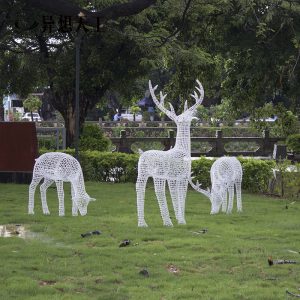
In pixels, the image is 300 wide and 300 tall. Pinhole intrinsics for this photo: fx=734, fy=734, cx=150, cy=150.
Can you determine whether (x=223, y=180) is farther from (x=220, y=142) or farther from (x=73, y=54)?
(x=220, y=142)

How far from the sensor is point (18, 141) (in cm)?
1855

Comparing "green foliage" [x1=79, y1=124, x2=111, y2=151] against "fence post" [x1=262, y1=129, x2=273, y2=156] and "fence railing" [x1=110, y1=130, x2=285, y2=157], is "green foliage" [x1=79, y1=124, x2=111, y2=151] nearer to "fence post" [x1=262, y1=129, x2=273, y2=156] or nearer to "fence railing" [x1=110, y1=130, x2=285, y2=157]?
"fence railing" [x1=110, y1=130, x2=285, y2=157]

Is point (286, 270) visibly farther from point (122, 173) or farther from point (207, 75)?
point (207, 75)

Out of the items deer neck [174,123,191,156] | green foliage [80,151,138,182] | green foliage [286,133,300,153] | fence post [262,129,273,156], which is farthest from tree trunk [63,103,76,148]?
deer neck [174,123,191,156]

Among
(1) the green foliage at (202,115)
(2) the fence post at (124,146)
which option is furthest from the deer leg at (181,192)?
(1) the green foliage at (202,115)

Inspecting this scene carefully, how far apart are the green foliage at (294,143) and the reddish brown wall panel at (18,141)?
1402 centimetres

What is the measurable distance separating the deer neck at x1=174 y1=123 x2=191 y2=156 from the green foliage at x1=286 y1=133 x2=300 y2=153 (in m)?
18.4

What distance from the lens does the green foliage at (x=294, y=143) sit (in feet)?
96.7

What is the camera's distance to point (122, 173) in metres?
19.8

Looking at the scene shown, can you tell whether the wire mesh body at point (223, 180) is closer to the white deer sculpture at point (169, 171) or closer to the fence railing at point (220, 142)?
the white deer sculpture at point (169, 171)

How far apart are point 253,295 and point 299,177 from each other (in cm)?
948

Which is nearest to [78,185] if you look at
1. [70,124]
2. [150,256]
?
[150,256]

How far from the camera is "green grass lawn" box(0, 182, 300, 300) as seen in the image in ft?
24.4

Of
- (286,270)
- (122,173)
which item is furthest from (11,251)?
(122,173)
